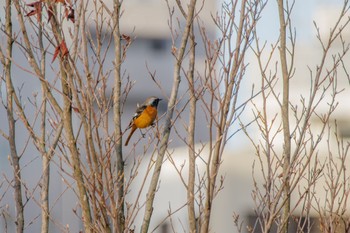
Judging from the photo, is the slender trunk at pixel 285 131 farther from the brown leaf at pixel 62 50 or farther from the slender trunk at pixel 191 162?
the brown leaf at pixel 62 50

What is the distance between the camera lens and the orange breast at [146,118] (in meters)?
10.1

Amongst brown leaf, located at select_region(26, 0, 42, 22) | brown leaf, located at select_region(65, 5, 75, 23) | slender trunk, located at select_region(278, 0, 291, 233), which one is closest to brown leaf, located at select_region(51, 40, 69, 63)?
brown leaf, located at select_region(65, 5, 75, 23)

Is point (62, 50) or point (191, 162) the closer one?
point (62, 50)

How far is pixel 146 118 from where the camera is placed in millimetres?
10359

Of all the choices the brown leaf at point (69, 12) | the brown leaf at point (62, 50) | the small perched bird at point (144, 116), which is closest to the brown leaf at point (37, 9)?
the brown leaf at point (69, 12)

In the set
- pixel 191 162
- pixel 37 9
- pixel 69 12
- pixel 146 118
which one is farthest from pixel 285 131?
pixel 146 118

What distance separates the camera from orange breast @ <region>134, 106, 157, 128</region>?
10141 mm

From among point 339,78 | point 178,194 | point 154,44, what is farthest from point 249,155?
point 154,44

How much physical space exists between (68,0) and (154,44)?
133 ft

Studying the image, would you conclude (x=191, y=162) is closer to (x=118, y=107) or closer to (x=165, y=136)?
(x=165, y=136)

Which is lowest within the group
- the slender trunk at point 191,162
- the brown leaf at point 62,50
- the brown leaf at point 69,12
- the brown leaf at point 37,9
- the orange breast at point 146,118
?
the slender trunk at point 191,162

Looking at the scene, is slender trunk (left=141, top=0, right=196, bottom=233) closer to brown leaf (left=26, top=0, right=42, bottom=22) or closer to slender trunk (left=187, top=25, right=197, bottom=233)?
slender trunk (left=187, top=25, right=197, bottom=233)

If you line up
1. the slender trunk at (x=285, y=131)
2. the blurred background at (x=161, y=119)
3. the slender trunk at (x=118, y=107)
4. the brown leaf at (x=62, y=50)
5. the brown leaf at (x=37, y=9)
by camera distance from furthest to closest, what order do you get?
the blurred background at (x=161, y=119) → the slender trunk at (x=285, y=131) → the brown leaf at (x=37, y=9) → the slender trunk at (x=118, y=107) → the brown leaf at (x=62, y=50)

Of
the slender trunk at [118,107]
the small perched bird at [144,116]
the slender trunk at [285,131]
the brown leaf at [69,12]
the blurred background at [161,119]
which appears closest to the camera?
the slender trunk at [118,107]
